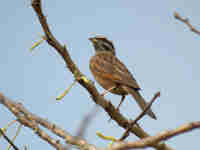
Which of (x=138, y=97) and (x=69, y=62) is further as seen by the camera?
(x=138, y=97)

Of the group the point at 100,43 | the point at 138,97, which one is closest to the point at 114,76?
the point at 138,97

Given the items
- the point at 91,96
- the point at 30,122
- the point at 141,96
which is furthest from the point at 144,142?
the point at 141,96

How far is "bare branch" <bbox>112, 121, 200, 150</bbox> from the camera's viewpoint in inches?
41.0

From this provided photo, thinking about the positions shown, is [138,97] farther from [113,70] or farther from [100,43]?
[100,43]

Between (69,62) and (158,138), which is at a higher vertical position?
(69,62)

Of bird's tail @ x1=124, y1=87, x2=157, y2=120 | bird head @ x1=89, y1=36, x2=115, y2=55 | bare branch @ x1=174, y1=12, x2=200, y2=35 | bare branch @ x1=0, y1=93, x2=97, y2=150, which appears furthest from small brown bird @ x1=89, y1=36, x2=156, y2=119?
bare branch @ x1=174, y1=12, x2=200, y2=35

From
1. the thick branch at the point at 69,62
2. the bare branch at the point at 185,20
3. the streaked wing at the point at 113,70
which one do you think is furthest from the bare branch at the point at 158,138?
the streaked wing at the point at 113,70

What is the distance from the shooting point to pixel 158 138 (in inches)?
44.2

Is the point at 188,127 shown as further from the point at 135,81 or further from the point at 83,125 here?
the point at 135,81

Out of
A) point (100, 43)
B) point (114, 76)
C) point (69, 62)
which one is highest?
point (69, 62)

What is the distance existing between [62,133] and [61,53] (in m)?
0.62

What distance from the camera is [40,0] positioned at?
2.10 meters

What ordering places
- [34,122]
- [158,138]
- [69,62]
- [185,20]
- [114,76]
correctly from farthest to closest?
1. [114,76]
2. [69,62]
3. [34,122]
4. [185,20]
5. [158,138]

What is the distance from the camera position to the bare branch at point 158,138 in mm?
1042
